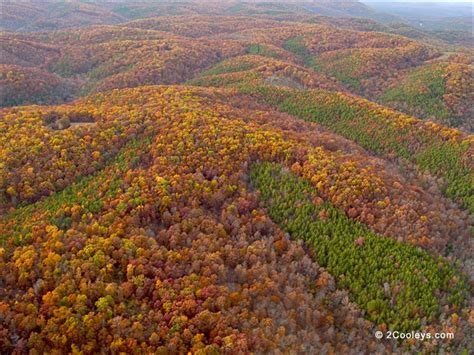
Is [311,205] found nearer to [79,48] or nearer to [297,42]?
[79,48]

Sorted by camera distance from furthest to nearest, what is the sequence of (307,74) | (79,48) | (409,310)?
(79,48) → (307,74) → (409,310)

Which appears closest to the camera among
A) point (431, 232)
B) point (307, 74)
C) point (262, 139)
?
point (431, 232)

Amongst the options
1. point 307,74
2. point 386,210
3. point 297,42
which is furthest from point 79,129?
point 297,42

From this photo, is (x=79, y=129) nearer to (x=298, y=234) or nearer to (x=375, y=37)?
(x=298, y=234)

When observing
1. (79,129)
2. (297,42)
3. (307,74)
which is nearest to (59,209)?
(79,129)

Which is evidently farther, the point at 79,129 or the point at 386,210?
the point at 79,129

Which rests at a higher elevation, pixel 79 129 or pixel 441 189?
pixel 79 129
